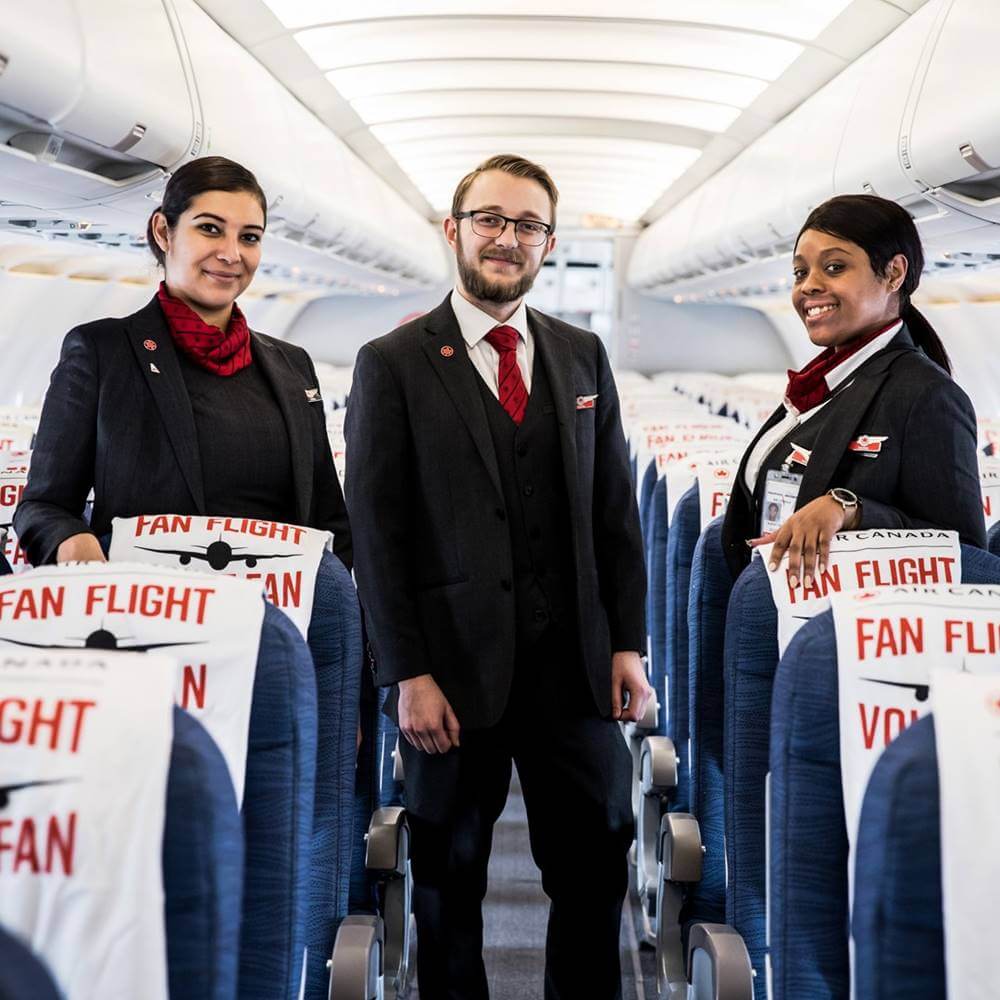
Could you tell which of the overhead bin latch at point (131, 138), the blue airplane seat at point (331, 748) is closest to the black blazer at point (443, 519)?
the blue airplane seat at point (331, 748)

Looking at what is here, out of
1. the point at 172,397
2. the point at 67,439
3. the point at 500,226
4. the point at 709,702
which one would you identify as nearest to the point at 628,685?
the point at 709,702

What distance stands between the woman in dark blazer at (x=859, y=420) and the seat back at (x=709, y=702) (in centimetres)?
6

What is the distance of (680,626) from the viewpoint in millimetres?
3094

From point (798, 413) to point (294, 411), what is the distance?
1.18 metres

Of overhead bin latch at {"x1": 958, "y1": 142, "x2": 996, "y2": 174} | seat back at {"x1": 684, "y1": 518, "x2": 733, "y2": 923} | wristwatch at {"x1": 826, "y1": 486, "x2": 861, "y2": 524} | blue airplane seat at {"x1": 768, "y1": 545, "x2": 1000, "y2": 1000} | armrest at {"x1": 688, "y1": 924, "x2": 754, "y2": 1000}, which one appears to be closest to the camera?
blue airplane seat at {"x1": 768, "y1": 545, "x2": 1000, "y2": 1000}

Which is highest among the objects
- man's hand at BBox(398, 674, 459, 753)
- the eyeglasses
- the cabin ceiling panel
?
the cabin ceiling panel

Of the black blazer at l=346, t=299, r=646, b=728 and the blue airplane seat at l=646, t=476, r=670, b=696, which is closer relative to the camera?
the black blazer at l=346, t=299, r=646, b=728

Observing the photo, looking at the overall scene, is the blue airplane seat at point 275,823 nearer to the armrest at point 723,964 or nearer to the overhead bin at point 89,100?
the armrest at point 723,964

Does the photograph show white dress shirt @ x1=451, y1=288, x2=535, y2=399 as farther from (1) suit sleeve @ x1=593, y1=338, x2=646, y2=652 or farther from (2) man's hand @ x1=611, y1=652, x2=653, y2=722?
(2) man's hand @ x1=611, y1=652, x2=653, y2=722

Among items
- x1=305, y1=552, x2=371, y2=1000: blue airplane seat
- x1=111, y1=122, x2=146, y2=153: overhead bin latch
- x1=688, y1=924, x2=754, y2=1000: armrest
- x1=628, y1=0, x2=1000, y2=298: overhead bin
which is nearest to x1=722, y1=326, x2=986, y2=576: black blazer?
x1=688, y1=924, x2=754, y2=1000: armrest

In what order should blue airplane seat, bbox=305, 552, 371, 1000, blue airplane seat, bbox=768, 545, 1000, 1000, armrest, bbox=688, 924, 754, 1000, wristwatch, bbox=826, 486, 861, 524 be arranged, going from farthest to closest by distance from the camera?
wristwatch, bbox=826, 486, 861, 524 < blue airplane seat, bbox=305, 552, 371, 1000 < armrest, bbox=688, 924, 754, 1000 < blue airplane seat, bbox=768, 545, 1000, 1000

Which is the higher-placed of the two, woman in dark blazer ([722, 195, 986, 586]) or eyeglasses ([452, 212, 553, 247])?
eyeglasses ([452, 212, 553, 247])

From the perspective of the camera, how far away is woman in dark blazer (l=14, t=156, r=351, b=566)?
2340 mm

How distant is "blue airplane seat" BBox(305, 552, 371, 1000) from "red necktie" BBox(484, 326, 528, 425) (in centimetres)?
54
